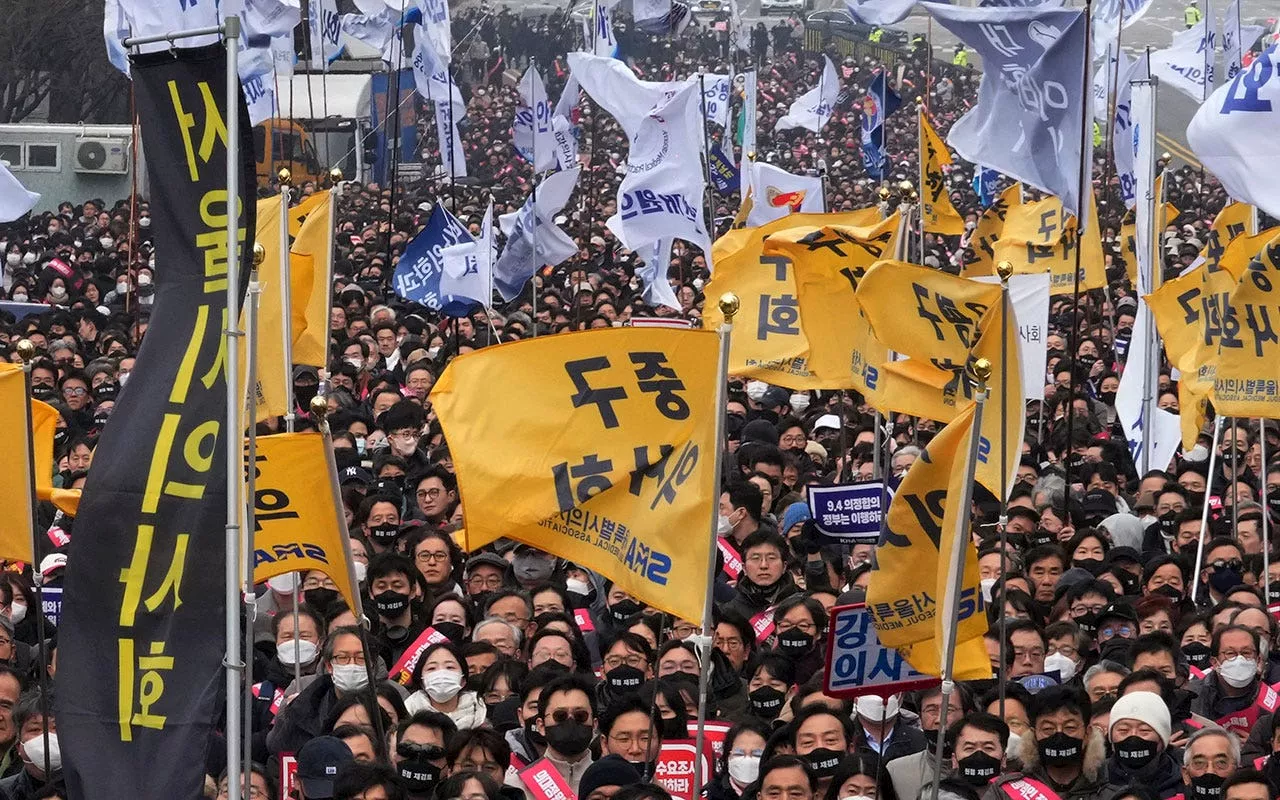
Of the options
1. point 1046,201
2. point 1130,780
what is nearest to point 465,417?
point 1130,780

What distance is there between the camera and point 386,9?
31.5 meters

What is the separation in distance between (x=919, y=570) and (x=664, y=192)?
9315 mm

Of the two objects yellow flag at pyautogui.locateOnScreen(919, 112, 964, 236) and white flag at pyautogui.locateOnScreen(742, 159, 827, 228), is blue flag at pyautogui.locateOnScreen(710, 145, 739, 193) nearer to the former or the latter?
white flag at pyautogui.locateOnScreen(742, 159, 827, 228)

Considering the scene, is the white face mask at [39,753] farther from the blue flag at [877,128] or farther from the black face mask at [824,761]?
the blue flag at [877,128]

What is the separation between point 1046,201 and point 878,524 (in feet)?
23.8

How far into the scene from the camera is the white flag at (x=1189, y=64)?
2472cm

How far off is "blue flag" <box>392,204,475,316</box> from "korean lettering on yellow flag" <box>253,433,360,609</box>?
384 inches

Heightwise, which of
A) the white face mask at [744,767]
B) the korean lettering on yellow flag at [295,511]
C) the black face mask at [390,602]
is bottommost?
the white face mask at [744,767]

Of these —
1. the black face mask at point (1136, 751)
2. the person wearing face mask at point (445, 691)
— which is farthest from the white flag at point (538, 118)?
the black face mask at point (1136, 751)

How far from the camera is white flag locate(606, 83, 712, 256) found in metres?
16.4

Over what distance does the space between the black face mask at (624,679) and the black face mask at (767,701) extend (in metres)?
0.49

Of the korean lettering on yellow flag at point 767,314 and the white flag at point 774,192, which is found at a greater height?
the white flag at point 774,192

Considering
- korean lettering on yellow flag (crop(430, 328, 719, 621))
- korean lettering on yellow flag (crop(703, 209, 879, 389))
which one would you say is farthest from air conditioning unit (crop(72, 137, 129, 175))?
korean lettering on yellow flag (crop(430, 328, 719, 621))

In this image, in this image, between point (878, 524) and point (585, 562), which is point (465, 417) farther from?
point (878, 524)
